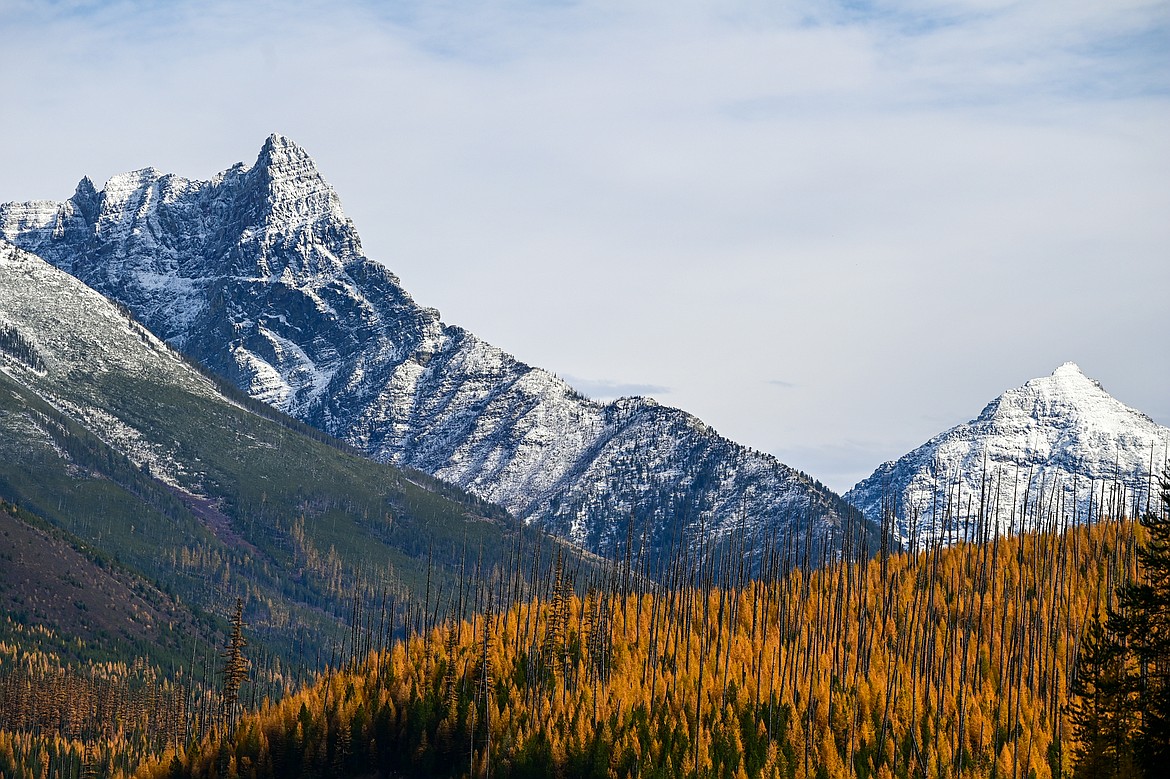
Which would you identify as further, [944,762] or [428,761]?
[428,761]

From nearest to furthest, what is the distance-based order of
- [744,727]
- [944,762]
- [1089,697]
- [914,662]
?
[1089,697], [944,762], [744,727], [914,662]

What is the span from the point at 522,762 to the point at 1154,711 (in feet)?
355

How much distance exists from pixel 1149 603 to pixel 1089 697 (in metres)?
14.5

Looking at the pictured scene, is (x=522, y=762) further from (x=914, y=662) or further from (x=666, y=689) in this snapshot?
(x=914, y=662)

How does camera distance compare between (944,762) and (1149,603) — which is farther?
(944,762)

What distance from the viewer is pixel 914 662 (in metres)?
188

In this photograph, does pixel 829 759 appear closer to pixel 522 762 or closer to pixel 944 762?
pixel 944 762

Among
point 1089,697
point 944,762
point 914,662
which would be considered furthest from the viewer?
point 914,662

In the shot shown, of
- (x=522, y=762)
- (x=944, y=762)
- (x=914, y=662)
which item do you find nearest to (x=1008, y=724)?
(x=944, y=762)

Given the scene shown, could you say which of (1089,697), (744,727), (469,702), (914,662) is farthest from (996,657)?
(1089,697)

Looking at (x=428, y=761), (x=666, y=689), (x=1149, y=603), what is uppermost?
(x=1149, y=603)

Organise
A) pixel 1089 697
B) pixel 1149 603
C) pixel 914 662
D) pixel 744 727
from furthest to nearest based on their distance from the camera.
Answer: pixel 914 662 < pixel 744 727 < pixel 1089 697 < pixel 1149 603

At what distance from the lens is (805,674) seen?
184m

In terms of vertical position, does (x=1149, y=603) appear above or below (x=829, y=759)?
above
